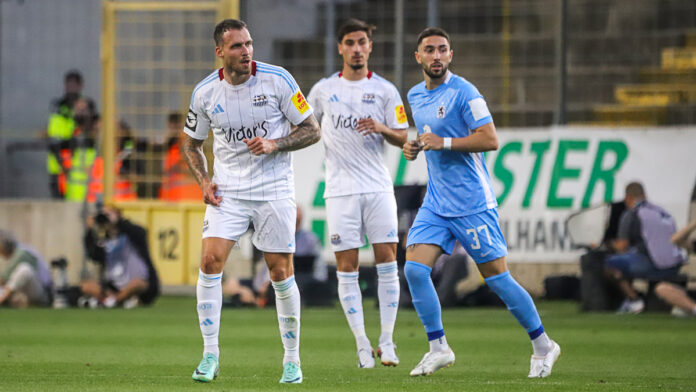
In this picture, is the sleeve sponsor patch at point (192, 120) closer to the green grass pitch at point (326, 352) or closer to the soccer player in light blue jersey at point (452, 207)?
the soccer player in light blue jersey at point (452, 207)

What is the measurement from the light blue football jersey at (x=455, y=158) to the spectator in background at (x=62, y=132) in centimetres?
1342

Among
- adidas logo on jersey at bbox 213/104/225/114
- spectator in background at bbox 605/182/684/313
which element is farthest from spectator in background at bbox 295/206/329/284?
adidas logo on jersey at bbox 213/104/225/114

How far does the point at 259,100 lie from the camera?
8086 mm

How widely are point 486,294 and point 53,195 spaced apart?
25.3 ft

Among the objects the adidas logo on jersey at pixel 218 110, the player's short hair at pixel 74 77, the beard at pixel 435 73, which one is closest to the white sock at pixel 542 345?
the beard at pixel 435 73

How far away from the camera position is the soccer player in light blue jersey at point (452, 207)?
8398 millimetres

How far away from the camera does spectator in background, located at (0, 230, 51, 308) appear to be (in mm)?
17406

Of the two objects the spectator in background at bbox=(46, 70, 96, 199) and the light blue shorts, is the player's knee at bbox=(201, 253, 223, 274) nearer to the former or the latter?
the light blue shorts

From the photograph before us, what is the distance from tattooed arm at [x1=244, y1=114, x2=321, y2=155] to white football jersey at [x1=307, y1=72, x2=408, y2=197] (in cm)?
160

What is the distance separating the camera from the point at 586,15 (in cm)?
1977

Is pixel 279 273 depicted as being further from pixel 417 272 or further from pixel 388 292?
pixel 388 292

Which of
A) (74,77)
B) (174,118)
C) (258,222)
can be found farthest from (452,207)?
(74,77)

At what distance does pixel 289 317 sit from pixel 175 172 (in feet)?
43.9

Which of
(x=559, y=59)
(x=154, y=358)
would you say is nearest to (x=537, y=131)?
(x=559, y=59)
